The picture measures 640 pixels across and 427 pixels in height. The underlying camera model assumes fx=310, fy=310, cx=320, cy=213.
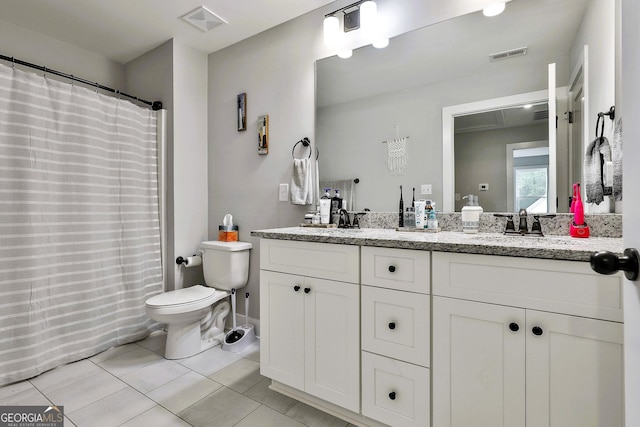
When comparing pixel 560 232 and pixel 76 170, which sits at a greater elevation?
pixel 76 170

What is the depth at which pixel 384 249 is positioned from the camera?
4.24 feet

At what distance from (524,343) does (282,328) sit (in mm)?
1046

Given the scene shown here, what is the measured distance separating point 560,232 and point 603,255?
1.10 meters

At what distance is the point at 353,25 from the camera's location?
6.49 ft

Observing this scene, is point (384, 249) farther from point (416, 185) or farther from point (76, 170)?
point (76, 170)

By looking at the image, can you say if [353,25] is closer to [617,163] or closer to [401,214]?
[401,214]

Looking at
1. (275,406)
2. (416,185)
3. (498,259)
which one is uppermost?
(416,185)

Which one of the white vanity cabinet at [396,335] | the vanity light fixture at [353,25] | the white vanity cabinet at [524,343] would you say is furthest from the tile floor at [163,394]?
the vanity light fixture at [353,25]

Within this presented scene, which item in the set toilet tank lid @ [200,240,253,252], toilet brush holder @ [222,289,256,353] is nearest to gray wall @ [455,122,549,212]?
toilet tank lid @ [200,240,253,252]

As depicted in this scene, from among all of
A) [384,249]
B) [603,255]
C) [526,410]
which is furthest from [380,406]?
[603,255]

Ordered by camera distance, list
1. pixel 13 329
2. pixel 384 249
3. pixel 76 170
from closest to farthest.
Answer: pixel 384 249, pixel 13 329, pixel 76 170

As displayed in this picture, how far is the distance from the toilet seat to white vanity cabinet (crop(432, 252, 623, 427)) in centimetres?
152

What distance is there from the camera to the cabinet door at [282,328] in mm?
1527

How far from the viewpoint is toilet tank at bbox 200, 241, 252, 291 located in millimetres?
2316
